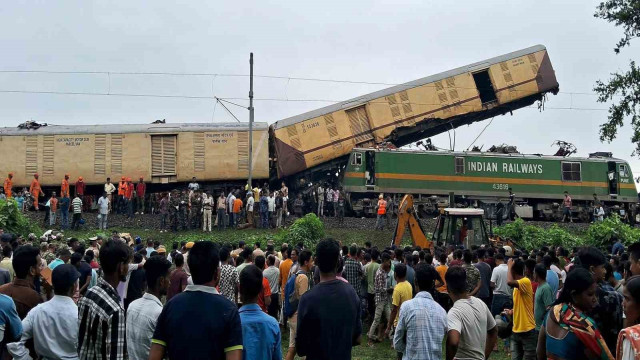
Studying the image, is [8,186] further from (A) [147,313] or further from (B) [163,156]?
(A) [147,313]

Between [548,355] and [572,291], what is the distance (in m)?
0.50

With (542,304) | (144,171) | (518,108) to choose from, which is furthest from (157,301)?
(518,108)

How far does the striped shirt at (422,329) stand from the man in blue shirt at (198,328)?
203 centimetres

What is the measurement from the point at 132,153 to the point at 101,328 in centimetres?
2324

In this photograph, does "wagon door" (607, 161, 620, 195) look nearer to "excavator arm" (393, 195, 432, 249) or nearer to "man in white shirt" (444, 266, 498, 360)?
"excavator arm" (393, 195, 432, 249)

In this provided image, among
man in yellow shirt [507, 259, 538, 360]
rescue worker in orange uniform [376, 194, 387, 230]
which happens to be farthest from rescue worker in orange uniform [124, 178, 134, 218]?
man in yellow shirt [507, 259, 538, 360]

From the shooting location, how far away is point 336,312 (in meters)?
4.99

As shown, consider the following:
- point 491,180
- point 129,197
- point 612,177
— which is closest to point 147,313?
point 129,197

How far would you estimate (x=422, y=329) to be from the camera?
18.4ft

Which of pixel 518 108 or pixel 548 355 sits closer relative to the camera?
pixel 548 355

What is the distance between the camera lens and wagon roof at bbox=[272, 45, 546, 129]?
28.3 meters

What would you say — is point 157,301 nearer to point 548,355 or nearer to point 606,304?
point 548,355

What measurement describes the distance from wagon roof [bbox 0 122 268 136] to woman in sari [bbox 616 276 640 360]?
2375cm

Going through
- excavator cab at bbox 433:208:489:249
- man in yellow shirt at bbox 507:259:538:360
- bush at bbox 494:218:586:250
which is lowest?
man in yellow shirt at bbox 507:259:538:360
